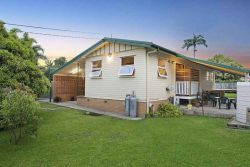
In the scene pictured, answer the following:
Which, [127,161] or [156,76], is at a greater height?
[156,76]

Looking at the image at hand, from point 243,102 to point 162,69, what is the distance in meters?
4.97

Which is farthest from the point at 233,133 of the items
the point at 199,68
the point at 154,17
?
the point at 154,17

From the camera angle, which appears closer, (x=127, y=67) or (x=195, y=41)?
(x=127, y=67)

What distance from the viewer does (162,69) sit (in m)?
11.6

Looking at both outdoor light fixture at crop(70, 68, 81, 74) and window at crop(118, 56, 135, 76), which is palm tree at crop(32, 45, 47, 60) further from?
window at crop(118, 56, 135, 76)

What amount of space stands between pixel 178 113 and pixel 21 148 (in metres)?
8.01

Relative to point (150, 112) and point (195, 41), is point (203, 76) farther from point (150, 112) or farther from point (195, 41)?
point (195, 41)

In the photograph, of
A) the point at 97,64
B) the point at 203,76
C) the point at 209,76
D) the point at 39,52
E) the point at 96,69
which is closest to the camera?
the point at 96,69

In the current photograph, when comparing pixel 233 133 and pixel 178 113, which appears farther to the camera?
pixel 178 113

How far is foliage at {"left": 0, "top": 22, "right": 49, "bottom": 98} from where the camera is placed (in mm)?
7445

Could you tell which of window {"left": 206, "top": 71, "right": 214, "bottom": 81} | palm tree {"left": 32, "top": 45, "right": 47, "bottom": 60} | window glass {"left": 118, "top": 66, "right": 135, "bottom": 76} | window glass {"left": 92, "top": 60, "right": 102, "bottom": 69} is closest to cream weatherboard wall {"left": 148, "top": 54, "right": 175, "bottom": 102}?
window glass {"left": 118, "top": 66, "right": 135, "bottom": 76}

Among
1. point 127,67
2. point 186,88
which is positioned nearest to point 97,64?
point 127,67

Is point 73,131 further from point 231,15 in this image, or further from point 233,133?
point 231,15

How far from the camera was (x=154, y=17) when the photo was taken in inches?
656
